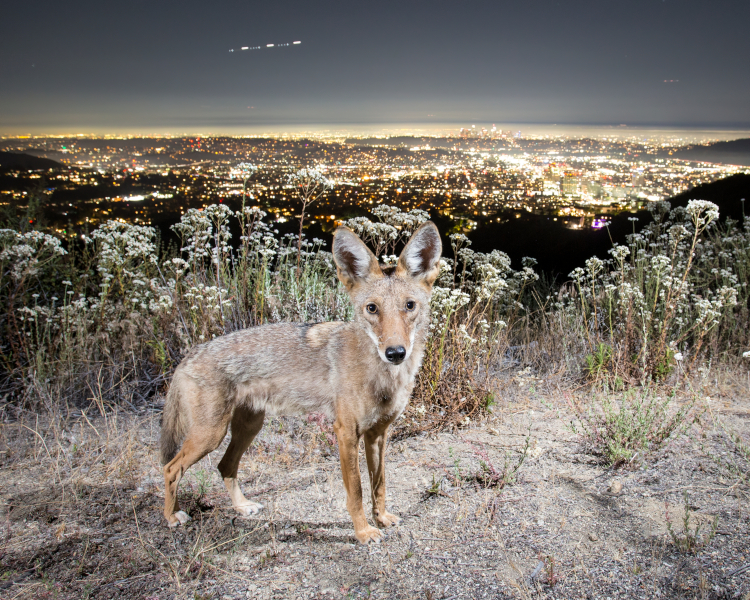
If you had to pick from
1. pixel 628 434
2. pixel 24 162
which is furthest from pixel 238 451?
pixel 24 162

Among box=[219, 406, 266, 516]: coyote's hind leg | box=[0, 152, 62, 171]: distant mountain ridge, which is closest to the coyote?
box=[219, 406, 266, 516]: coyote's hind leg

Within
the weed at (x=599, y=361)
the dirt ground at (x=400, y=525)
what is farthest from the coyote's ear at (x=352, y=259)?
the weed at (x=599, y=361)

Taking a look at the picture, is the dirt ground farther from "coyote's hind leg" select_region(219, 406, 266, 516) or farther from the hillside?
the hillside

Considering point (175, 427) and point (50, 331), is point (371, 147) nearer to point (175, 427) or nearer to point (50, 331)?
point (50, 331)

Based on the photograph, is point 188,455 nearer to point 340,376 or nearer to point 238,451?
point 238,451

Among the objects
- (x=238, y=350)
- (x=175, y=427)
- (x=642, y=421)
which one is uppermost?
(x=238, y=350)

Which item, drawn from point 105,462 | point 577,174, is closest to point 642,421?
point 105,462
